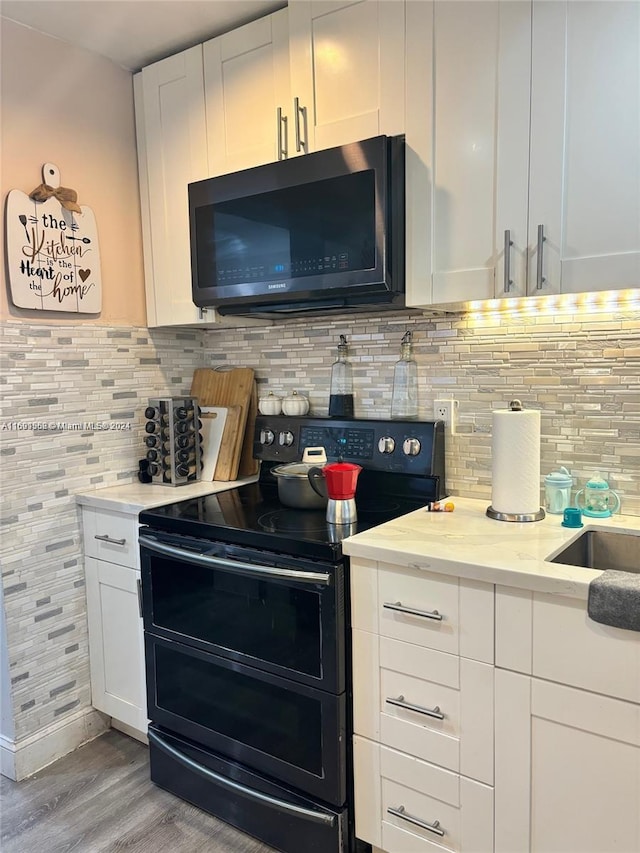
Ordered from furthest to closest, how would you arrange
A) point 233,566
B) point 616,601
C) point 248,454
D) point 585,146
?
point 248,454 → point 233,566 → point 585,146 → point 616,601

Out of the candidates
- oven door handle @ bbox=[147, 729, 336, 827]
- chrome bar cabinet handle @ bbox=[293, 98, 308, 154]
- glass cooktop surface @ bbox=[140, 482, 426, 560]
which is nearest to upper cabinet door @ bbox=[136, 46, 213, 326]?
chrome bar cabinet handle @ bbox=[293, 98, 308, 154]

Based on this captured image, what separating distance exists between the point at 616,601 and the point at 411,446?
0.85 meters

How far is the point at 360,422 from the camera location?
79.7 inches

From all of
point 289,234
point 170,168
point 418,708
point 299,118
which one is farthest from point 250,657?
point 170,168

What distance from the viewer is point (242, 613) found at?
1659 mm

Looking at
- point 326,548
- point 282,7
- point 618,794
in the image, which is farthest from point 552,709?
point 282,7

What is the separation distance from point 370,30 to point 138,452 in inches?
63.3

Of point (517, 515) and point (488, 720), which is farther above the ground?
point (517, 515)

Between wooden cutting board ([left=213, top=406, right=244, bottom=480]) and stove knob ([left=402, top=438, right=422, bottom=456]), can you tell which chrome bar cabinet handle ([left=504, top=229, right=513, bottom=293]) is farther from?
wooden cutting board ([left=213, top=406, right=244, bottom=480])

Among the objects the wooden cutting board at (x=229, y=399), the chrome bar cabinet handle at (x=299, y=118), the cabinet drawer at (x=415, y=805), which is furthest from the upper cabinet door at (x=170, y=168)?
the cabinet drawer at (x=415, y=805)

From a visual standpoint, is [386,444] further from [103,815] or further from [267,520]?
[103,815]

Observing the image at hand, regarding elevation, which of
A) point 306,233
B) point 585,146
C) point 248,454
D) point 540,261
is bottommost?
point 248,454

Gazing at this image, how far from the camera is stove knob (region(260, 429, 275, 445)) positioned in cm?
223

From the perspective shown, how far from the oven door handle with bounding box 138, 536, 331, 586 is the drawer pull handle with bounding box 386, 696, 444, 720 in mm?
318
